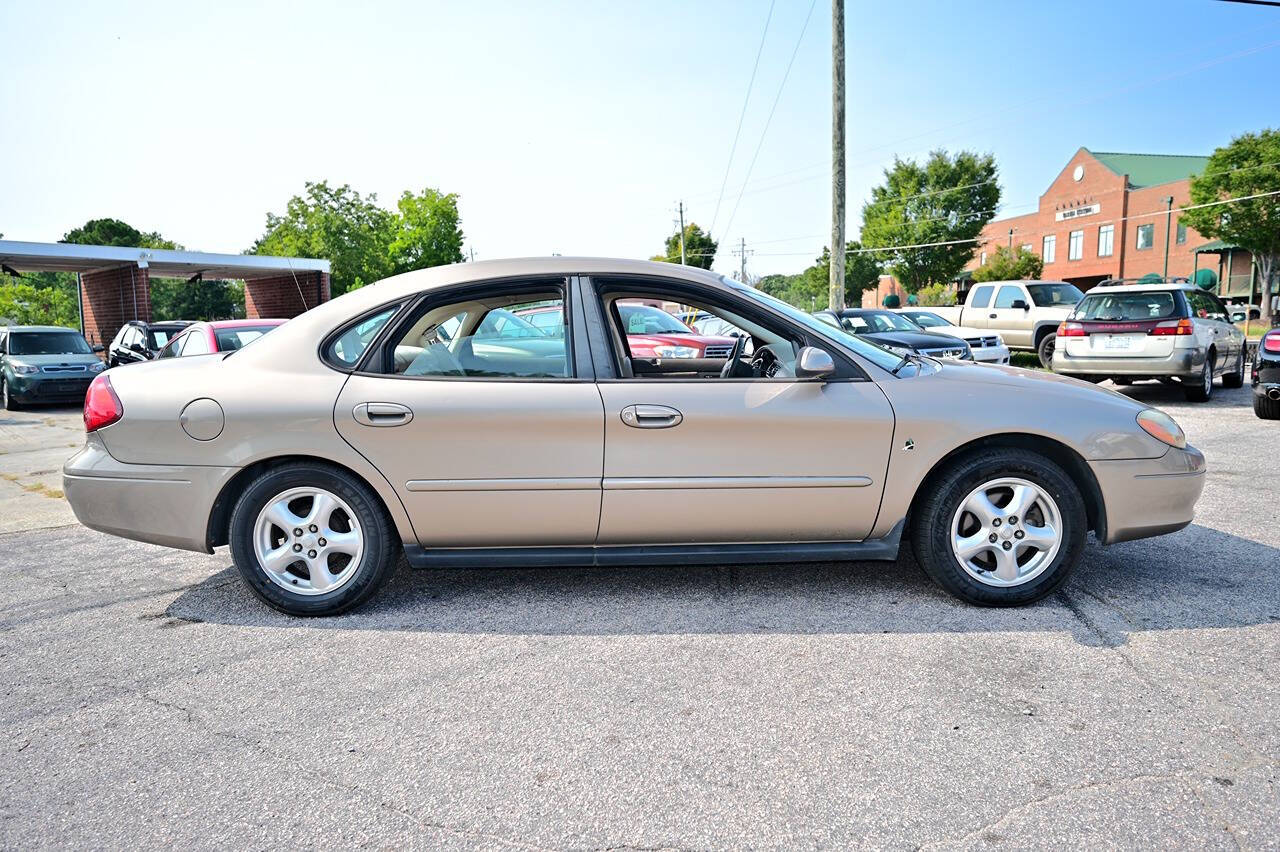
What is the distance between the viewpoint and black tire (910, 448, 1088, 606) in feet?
13.0

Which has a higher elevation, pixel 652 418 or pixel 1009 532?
pixel 652 418

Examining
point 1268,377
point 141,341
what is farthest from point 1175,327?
point 141,341

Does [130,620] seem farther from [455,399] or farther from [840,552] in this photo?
[840,552]

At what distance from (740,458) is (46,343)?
1703cm

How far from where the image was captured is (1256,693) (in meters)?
3.14

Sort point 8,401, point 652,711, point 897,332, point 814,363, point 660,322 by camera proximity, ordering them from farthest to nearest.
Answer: point 8,401 < point 897,332 < point 660,322 < point 814,363 < point 652,711

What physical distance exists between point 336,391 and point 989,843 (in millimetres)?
3086

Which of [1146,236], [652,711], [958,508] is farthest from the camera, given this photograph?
[1146,236]

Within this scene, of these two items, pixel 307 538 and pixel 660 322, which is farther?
pixel 660 322

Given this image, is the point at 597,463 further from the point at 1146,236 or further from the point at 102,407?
the point at 1146,236

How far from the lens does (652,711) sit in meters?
3.12

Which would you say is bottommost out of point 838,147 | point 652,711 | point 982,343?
point 652,711

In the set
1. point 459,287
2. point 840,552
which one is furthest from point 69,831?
point 840,552

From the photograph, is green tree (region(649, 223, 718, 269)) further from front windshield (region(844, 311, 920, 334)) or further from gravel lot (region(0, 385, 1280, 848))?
gravel lot (region(0, 385, 1280, 848))
